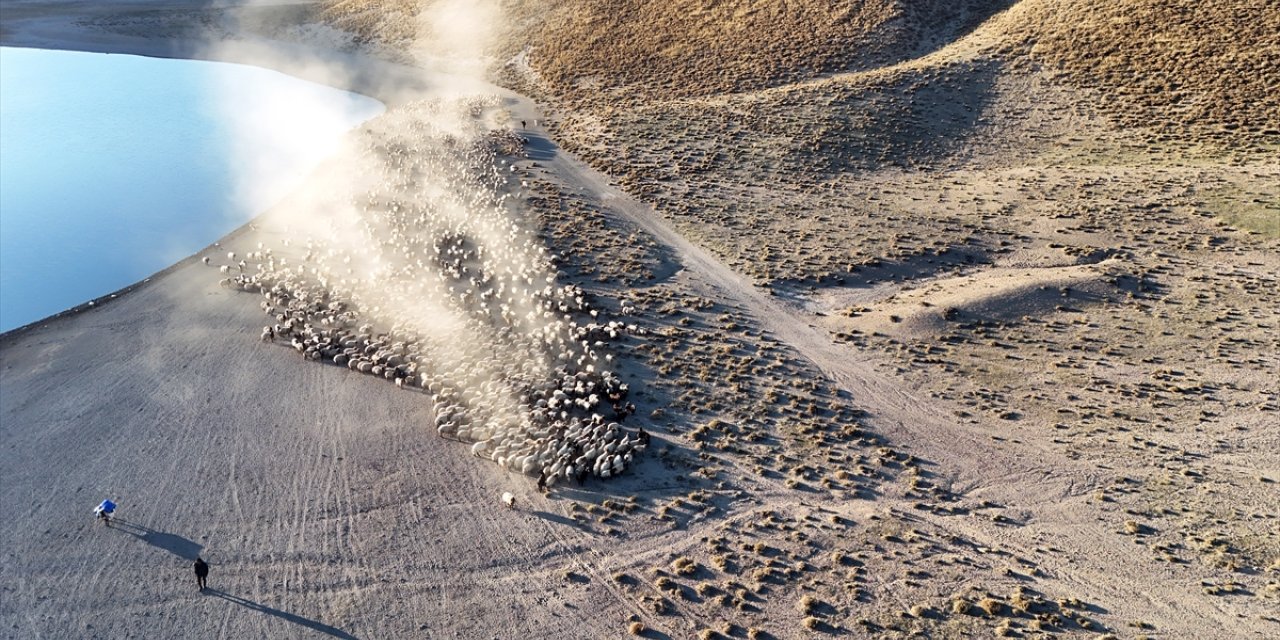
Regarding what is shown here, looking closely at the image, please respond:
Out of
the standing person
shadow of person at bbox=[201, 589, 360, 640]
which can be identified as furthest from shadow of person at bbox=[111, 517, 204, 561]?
shadow of person at bbox=[201, 589, 360, 640]

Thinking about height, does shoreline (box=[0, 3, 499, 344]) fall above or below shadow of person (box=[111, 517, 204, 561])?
above

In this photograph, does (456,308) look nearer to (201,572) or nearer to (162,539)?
(162,539)

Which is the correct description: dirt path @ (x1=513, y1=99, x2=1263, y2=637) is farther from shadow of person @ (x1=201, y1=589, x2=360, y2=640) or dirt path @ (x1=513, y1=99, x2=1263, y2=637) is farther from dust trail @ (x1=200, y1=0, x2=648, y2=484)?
shadow of person @ (x1=201, y1=589, x2=360, y2=640)

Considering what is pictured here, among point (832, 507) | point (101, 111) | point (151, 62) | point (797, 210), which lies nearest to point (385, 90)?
point (101, 111)

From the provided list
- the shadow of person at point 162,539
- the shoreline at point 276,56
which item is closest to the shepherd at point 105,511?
the shadow of person at point 162,539

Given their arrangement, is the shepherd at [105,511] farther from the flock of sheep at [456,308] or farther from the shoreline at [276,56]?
the shoreline at [276,56]
